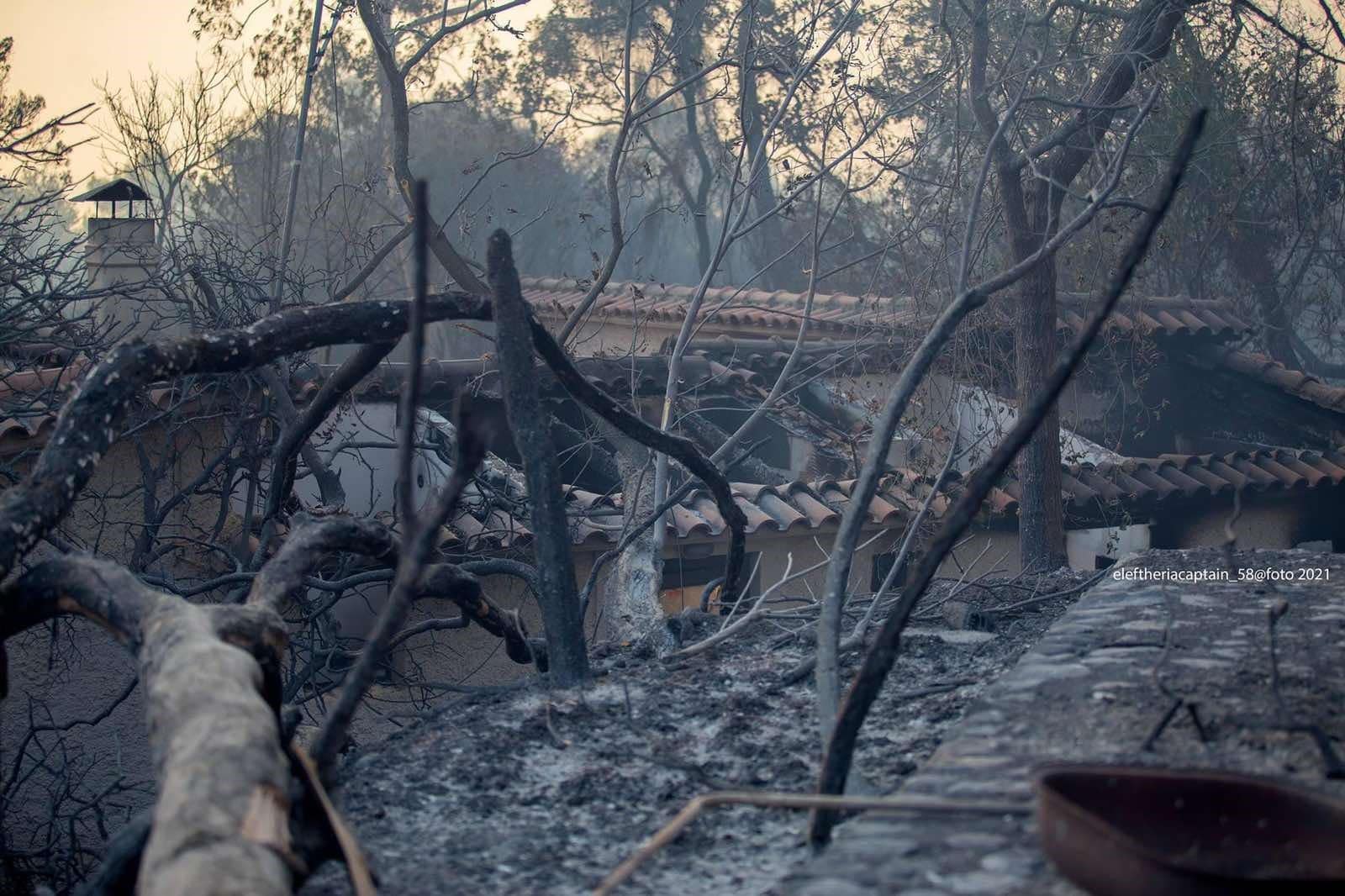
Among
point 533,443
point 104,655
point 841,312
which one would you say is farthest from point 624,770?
point 841,312

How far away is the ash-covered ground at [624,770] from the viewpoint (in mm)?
1992

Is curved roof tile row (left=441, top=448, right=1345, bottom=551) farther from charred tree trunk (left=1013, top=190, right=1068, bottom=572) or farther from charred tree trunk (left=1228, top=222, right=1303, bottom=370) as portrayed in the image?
charred tree trunk (left=1228, top=222, right=1303, bottom=370)

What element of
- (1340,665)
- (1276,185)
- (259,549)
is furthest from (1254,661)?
(1276,185)

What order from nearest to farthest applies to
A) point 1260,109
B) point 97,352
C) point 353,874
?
point 353,874, point 97,352, point 1260,109

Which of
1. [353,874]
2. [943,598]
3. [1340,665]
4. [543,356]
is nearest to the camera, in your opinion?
[353,874]

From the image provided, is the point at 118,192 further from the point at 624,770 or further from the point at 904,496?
the point at 624,770

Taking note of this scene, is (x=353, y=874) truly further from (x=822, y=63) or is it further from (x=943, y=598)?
(x=822, y=63)

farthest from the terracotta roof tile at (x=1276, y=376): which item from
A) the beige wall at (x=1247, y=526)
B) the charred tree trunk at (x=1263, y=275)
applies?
the charred tree trunk at (x=1263, y=275)

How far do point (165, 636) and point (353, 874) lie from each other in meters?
0.61

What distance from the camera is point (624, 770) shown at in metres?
2.55

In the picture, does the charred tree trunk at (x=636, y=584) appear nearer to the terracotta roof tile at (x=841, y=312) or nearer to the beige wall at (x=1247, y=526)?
the terracotta roof tile at (x=841, y=312)

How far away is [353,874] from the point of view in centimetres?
153

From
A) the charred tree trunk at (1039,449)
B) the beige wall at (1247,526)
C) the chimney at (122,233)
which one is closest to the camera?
the charred tree trunk at (1039,449)

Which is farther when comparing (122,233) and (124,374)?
(122,233)
